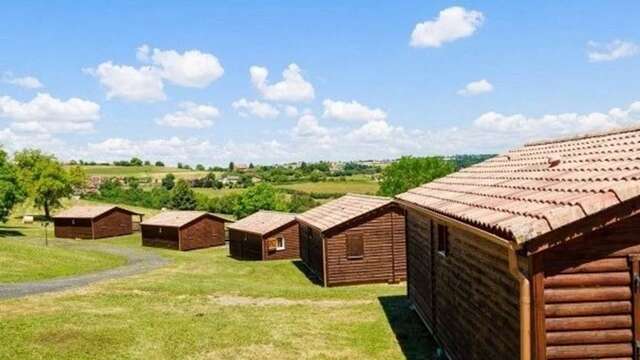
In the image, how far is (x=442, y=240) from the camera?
15.0 meters

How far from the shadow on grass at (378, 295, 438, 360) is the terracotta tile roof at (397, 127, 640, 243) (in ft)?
12.8

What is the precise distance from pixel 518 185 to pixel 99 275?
28974 millimetres

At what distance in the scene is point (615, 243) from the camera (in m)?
8.42

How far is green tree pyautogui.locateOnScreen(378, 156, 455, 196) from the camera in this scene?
342 feet

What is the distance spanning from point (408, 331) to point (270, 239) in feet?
95.6

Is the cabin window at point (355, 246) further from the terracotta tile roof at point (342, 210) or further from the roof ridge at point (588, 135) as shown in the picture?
the roof ridge at point (588, 135)

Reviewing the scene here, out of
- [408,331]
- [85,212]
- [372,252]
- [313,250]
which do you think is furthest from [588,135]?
[85,212]

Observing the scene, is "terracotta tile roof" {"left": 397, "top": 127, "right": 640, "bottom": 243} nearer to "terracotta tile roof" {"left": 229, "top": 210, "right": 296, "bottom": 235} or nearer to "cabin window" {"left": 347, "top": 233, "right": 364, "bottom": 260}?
"cabin window" {"left": 347, "top": 233, "right": 364, "bottom": 260}

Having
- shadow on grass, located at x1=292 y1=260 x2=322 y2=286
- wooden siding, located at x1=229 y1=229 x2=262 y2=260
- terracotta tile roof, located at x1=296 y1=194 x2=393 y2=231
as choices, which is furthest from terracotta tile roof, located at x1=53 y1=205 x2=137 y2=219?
terracotta tile roof, located at x1=296 y1=194 x2=393 y2=231

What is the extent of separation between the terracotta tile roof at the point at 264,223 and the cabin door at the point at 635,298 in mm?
38383

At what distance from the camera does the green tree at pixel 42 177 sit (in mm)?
82062

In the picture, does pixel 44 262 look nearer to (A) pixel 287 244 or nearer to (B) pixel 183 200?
(A) pixel 287 244

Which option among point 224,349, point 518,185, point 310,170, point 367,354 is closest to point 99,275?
point 224,349

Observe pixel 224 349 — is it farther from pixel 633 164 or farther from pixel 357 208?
pixel 357 208
